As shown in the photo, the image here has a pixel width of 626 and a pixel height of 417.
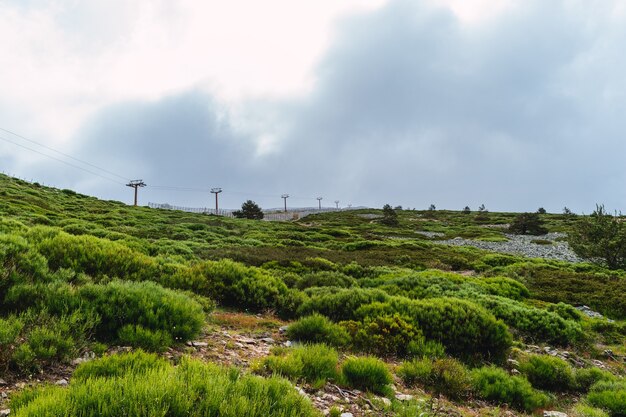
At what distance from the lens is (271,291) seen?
415 inches

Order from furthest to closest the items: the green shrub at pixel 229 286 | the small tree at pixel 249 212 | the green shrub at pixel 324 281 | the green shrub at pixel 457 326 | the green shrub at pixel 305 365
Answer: the small tree at pixel 249 212 → the green shrub at pixel 324 281 → the green shrub at pixel 229 286 → the green shrub at pixel 457 326 → the green shrub at pixel 305 365

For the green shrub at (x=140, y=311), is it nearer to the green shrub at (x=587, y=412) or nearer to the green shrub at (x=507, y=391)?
the green shrub at (x=507, y=391)

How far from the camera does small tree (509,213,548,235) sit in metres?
57.5

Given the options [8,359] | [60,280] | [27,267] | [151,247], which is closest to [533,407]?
[8,359]

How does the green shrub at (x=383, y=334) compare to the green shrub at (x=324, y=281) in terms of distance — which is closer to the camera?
the green shrub at (x=383, y=334)

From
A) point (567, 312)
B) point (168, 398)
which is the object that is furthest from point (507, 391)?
point (567, 312)

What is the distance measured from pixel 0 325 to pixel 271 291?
6549mm

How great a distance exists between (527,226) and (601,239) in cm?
3478

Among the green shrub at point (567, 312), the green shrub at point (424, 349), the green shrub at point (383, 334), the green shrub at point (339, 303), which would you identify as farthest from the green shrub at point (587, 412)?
the green shrub at point (567, 312)

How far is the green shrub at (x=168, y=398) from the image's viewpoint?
3143mm

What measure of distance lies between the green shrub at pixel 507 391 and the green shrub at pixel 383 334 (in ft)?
5.06

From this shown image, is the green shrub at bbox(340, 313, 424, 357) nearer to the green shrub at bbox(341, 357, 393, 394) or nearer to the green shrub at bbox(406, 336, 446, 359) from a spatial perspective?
the green shrub at bbox(406, 336, 446, 359)

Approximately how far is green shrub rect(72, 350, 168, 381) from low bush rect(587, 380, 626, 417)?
24.1 ft

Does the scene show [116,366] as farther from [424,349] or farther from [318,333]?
[424,349]
